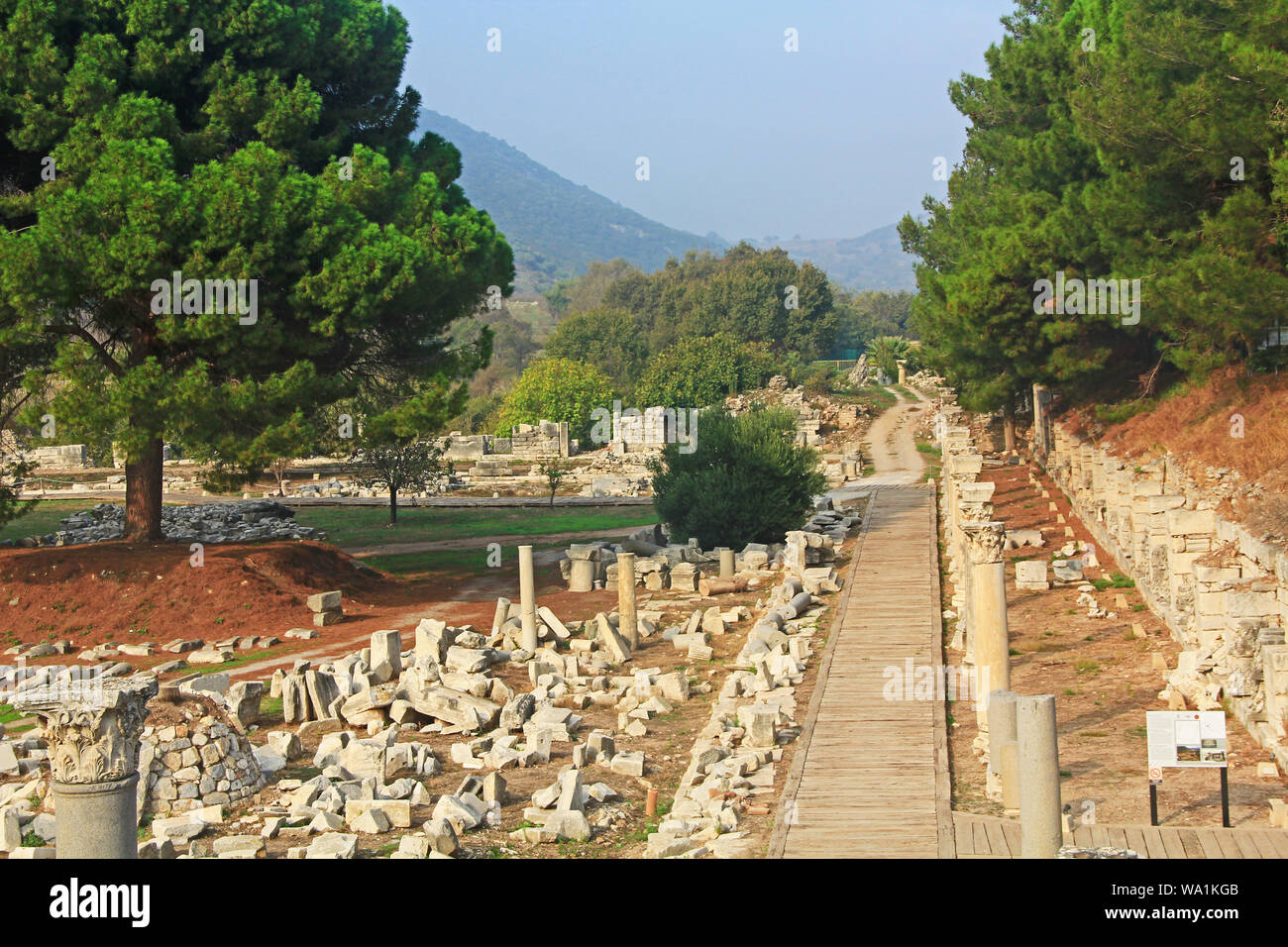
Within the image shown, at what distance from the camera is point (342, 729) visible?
1738 cm

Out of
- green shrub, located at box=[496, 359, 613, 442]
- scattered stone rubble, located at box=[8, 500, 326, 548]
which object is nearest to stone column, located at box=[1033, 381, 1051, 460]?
scattered stone rubble, located at box=[8, 500, 326, 548]

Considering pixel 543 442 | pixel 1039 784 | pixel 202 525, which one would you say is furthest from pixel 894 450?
pixel 1039 784

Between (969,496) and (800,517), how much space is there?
46.4ft

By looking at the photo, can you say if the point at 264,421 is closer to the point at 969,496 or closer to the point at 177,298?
the point at 177,298

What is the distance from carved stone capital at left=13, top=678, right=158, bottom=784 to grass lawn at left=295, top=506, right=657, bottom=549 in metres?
27.9

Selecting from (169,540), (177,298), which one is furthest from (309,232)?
(169,540)

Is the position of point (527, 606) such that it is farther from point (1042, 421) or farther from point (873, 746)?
point (1042, 421)

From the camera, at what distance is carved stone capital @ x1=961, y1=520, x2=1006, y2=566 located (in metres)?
15.3

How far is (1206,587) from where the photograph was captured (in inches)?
625

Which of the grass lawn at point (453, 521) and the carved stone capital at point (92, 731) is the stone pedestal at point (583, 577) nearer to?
the grass lawn at point (453, 521)

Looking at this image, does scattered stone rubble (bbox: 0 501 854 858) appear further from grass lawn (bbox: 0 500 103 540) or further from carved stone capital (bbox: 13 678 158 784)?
grass lawn (bbox: 0 500 103 540)

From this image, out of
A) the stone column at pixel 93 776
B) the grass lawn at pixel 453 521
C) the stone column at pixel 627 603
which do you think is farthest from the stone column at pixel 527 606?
the grass lawn at pixel 453 521

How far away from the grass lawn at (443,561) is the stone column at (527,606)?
959 centimetres

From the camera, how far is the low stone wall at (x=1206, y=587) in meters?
14.1
